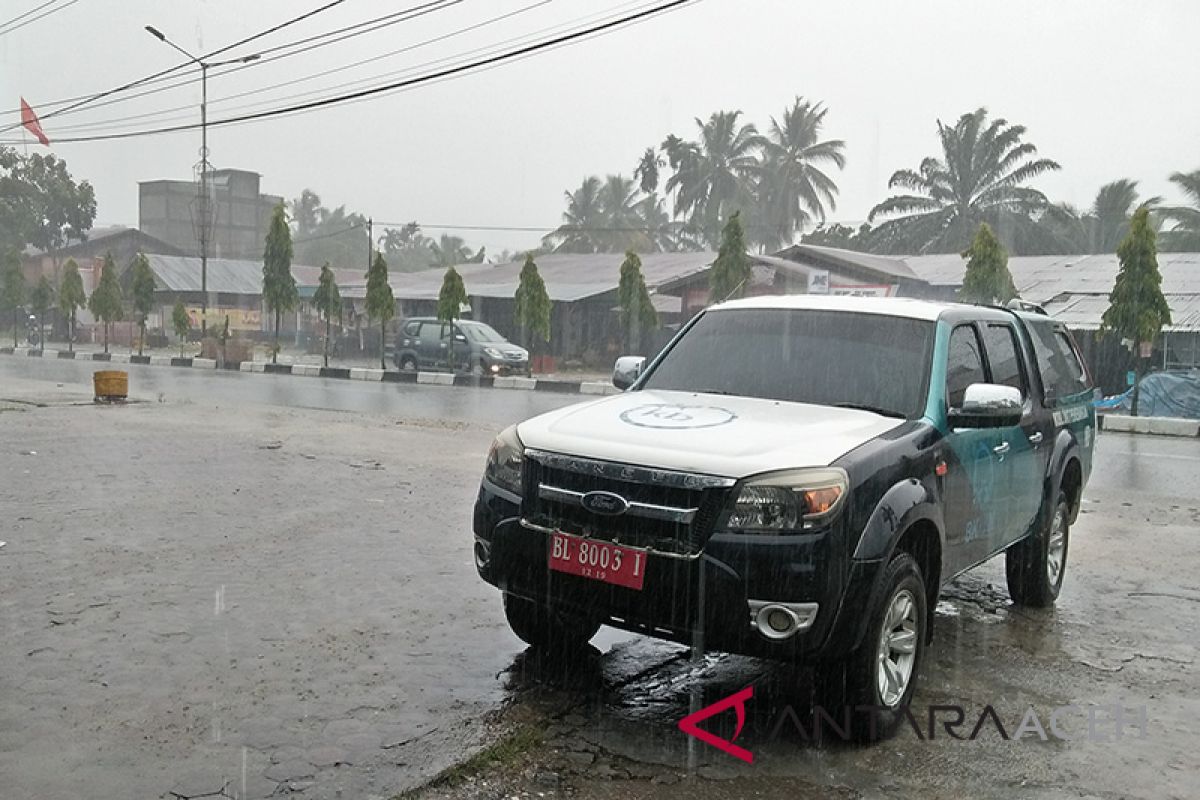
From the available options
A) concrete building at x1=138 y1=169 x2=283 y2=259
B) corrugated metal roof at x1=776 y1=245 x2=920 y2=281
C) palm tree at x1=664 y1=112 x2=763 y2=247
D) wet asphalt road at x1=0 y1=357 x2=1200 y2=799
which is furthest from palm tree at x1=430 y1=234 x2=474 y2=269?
wet asphalt road at x1=0 y1=357 x2=1200 y2=799

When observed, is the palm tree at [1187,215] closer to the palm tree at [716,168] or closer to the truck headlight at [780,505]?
the palm tree at [716,168]

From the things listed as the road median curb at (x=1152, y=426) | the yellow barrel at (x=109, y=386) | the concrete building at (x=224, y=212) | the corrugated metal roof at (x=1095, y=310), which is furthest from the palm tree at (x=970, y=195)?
the concrete building at (x=224, y=212)

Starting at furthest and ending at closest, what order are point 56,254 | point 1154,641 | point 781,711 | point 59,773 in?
point 56,254
point 1154,641
point 781,711
point 59,773

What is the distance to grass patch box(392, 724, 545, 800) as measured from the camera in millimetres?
3639

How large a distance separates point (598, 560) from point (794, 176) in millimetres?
47001

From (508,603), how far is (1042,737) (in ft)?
7.27

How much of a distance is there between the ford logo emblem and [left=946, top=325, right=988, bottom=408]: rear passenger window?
5.71ft

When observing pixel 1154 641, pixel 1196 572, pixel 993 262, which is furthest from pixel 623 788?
pixel 993 262

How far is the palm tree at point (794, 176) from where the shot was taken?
48.4 meters

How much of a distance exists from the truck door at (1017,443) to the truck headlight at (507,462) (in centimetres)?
233

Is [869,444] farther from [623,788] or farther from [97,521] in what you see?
[97,521]

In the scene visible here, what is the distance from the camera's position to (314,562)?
6.68m

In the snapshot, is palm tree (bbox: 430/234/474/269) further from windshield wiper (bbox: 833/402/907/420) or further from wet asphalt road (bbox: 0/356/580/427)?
windshield wiper (bbox: 833/402/907/420)

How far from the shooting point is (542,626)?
480cm
